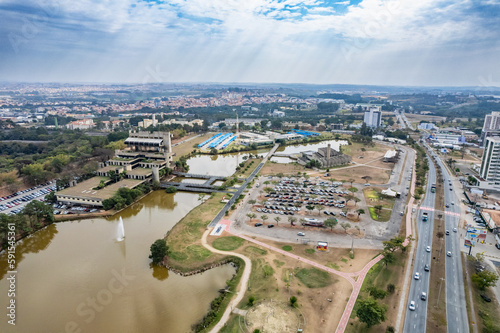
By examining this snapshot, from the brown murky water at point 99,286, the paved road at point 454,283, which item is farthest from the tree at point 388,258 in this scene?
the brown murky water at point 99,286

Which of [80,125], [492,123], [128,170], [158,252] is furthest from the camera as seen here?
[80,125]

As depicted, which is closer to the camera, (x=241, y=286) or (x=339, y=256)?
(x=241, y=286)

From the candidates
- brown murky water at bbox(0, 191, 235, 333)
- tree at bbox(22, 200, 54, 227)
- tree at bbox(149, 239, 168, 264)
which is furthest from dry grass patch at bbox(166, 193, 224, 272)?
tree at bbox(22, 200, 54, 227)

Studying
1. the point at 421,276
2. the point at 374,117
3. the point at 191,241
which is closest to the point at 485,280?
the point at 421,276

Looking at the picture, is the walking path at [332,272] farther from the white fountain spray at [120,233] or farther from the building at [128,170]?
the building at [128,170]

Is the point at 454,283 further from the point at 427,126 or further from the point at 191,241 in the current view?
the point at 427,126

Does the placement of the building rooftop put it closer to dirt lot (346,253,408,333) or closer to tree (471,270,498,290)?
dirt lot (346,253,408,333)
